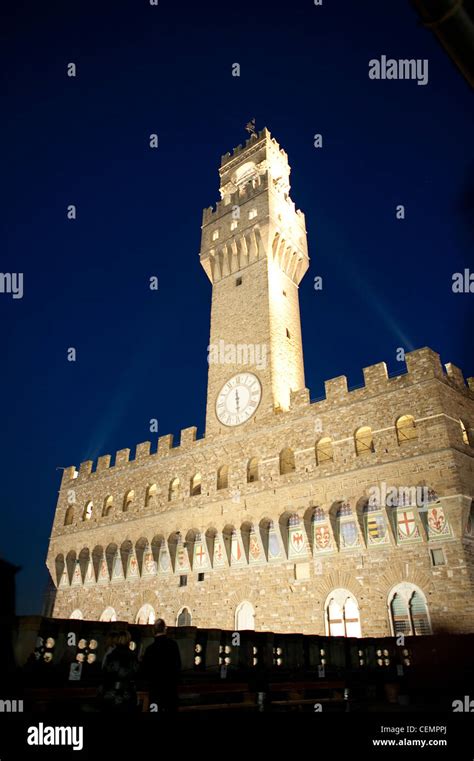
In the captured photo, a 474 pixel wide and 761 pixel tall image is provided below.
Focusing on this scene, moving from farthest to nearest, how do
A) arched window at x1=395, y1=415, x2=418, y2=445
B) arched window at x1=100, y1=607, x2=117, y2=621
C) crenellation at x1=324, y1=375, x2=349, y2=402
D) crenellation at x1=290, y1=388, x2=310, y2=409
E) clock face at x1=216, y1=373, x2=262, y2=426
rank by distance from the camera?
arched window at x1=100, y1=607, x2=117, y2=621
clock face at x1=216, y1=373, x2=262, y2=426
crenellation at x1=290, y1=388, x2=310, y2=409
crenellation at x1=324, y1=375, x2=349, y2=402
arched window at x1=395, y1=415, x2=418, y2=445

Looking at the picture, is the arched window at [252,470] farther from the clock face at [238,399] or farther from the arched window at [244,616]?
the arched window at [244,616]

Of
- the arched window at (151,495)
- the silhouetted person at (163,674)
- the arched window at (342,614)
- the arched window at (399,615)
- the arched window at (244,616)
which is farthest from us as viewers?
the arched window at (151,495)

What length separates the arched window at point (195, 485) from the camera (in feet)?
82.7

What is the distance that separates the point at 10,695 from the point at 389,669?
1132 cm

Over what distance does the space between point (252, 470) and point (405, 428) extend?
7.39 meters

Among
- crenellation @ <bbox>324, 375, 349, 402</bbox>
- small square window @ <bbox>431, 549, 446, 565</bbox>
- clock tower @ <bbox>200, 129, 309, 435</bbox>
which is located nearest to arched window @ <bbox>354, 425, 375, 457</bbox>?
crenellation @ <bbox>324, 375, 349, 402</bbox>

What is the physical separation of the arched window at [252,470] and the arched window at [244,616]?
17.2 feet

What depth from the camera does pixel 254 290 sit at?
27859mm

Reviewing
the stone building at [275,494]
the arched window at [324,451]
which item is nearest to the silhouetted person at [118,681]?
the stone building at [275,494]

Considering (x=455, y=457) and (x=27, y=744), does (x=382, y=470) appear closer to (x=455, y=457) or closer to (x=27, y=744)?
(x=455, y=457)

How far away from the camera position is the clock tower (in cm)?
2517

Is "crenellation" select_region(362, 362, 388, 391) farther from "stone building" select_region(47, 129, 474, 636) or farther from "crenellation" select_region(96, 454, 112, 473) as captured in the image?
"crenellation" select_region(96, 454, 112, 473)

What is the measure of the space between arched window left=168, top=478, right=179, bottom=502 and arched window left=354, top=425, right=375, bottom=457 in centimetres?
1036

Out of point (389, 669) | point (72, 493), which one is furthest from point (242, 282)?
point (389, 669)
